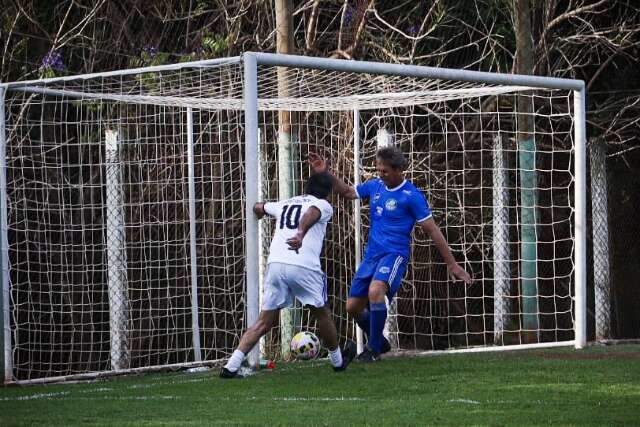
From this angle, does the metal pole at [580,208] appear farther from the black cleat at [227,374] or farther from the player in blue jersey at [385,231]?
the black cleat at [227,374]

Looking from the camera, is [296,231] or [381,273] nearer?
[296,231]

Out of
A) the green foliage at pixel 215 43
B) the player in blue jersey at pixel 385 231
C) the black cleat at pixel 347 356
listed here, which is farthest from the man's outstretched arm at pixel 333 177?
the green foliage at pixel 215 43

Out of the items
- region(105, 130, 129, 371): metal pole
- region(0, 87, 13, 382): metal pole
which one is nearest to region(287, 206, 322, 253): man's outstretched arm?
region(0, 87, 13, 382): metal pole

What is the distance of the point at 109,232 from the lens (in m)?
12.4

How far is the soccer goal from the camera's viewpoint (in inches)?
445

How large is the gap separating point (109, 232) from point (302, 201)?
3463mm

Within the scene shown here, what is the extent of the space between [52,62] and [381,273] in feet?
20.8

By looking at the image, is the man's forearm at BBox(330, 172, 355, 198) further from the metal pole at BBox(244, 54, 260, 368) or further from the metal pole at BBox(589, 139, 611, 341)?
the metal pole at BBox(589, 139, 611, 341)

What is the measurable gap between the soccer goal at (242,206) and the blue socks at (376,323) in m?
1.08

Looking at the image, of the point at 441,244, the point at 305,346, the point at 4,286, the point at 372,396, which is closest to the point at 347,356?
the point at 305,346

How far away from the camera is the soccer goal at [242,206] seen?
37.1 feet

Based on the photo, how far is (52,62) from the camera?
49.0 ft

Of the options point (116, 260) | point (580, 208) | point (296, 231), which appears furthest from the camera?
point (116, 260)

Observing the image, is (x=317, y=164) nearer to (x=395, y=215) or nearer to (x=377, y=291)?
(x=395, y=215)
